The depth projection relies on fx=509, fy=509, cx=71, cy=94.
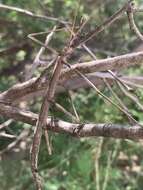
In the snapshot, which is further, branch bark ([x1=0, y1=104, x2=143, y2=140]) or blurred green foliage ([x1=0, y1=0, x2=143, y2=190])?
blurred green foliage ([x1=0, y1=0, x2=143, y2=190])

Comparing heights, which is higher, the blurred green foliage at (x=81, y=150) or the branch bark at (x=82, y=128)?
the branch bark at (x=82, y=128)

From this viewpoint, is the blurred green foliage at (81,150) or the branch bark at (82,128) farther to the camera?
the blurred green foliage at (81,150)

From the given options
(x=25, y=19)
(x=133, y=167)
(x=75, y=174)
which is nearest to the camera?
(x=75, y=174)

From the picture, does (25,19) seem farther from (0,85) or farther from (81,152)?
(81,152)

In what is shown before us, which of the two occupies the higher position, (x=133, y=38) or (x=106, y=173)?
(x=133, y=38)

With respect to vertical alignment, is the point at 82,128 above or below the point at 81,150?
above

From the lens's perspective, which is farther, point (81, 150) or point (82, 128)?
point (81, 150)

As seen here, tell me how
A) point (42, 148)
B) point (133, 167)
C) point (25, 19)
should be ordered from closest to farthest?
point (42, 148), point (25, 19), point (133, 167)

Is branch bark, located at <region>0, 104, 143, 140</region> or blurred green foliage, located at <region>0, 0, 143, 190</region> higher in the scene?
branch bark, located at <region>0, 104, 143, 140</region>

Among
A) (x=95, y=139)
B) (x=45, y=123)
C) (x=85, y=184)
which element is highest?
(x=45, y=123)

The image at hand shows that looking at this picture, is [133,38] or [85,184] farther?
[133,38]

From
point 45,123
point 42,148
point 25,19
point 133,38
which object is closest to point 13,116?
point 45,123
